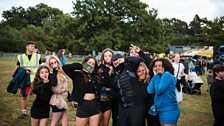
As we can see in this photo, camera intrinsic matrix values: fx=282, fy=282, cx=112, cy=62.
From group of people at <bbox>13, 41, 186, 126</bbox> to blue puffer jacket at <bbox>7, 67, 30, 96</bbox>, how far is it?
8.15 ft

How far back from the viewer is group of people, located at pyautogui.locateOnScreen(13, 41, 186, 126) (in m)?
4.42

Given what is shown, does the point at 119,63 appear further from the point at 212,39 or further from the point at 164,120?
the point at 212,39

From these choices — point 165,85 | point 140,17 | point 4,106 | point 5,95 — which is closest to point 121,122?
point 165,85

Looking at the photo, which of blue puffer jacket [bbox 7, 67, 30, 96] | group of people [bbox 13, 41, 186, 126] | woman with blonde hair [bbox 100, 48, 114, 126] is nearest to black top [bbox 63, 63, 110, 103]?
group of people [bbox 13, 41, 186, 126]

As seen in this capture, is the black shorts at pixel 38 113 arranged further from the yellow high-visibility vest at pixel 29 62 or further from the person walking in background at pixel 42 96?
the yellow high-visibility vest at pixel 29 62

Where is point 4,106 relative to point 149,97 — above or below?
below

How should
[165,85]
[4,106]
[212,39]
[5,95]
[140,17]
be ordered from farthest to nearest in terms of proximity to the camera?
[212,39]
[140,17]
[5,95]
[4,106]
[165,85]

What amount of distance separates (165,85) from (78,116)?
1.50 metres

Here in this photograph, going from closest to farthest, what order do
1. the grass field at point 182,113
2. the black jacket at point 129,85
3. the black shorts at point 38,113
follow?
the black jacket at point 129,85
the black shorts at point 38,113
the grass field at point 182,113

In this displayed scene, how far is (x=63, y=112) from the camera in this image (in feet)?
17.7

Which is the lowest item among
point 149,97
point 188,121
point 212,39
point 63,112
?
point 188,121

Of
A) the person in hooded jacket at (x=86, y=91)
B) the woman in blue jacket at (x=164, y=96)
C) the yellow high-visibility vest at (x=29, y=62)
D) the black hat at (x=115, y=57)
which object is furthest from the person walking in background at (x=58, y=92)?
the yellow high-visibility vest at (x=29, y=62)

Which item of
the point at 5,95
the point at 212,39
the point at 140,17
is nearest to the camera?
the point at 5,95

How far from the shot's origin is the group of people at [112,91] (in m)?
4.42
